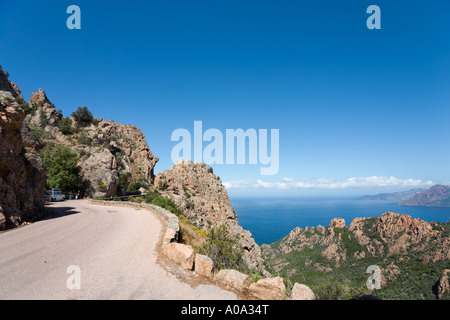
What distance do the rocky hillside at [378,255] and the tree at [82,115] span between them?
52362 millimetres

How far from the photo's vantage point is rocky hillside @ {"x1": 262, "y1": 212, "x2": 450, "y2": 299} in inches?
1469

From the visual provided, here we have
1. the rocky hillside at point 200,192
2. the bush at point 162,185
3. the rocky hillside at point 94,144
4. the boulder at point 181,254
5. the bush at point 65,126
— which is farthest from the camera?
the bush at point 65,126

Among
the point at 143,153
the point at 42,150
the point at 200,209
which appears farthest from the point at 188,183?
the point at 42,150

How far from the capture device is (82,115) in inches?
1870

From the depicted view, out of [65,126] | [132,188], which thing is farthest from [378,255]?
[65,126]

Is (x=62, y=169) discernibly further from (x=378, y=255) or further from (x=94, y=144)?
(x=378, y=255)

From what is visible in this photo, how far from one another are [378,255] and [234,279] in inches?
2759

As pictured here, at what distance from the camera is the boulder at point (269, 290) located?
4633mm

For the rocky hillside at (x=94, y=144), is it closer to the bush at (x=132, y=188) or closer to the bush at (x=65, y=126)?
the bush at (x=65, y=126)

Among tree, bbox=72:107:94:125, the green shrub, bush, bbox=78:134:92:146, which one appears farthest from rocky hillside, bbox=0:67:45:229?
tree, bbox=72:107:94:125

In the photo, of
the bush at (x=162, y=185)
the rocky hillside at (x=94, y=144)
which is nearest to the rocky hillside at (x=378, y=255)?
the bush at (x=162, y=185)

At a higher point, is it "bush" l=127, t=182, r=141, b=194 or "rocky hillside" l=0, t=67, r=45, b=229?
"rocky hillside" l=0, t=67, r=45, b=229

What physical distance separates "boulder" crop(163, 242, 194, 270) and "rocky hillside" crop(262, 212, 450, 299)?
29146mm

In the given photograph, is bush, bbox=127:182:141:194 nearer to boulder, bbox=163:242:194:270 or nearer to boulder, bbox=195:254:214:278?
boulder, bbox=163:242:194:270
